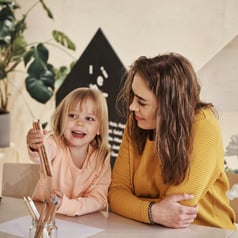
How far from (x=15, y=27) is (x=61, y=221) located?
85.8 inches

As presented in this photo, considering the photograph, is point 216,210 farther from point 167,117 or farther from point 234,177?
point 167,117

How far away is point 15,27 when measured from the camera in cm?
341

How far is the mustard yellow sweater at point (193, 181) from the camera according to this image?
62.4 inches

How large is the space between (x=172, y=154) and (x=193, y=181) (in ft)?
0.38

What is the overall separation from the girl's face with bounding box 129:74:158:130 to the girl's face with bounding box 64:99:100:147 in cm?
18

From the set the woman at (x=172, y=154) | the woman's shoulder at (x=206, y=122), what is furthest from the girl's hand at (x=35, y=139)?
the woman's shoulder at (x=206, y=122)

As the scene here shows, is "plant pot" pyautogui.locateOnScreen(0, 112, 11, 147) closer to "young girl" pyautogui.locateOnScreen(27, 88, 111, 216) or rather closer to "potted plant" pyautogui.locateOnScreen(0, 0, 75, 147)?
"potted plant" pyautogui.locateOnScreen(0, 0, 75, 147)

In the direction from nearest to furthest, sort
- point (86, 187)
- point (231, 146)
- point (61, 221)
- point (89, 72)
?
point (61, 221), point (86, 187), point (231, 146), point (89, 72)

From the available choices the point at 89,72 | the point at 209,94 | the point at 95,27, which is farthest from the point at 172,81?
the point at 95,27

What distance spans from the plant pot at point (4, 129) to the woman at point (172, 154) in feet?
5.79

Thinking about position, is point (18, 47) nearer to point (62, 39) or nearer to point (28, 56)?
point (28, 56)

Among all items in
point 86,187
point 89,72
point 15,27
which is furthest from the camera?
point 15,27

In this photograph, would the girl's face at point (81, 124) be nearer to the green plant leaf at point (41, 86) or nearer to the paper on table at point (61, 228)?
the paper on table at point (61, 228)

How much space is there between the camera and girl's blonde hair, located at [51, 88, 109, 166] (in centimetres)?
178
